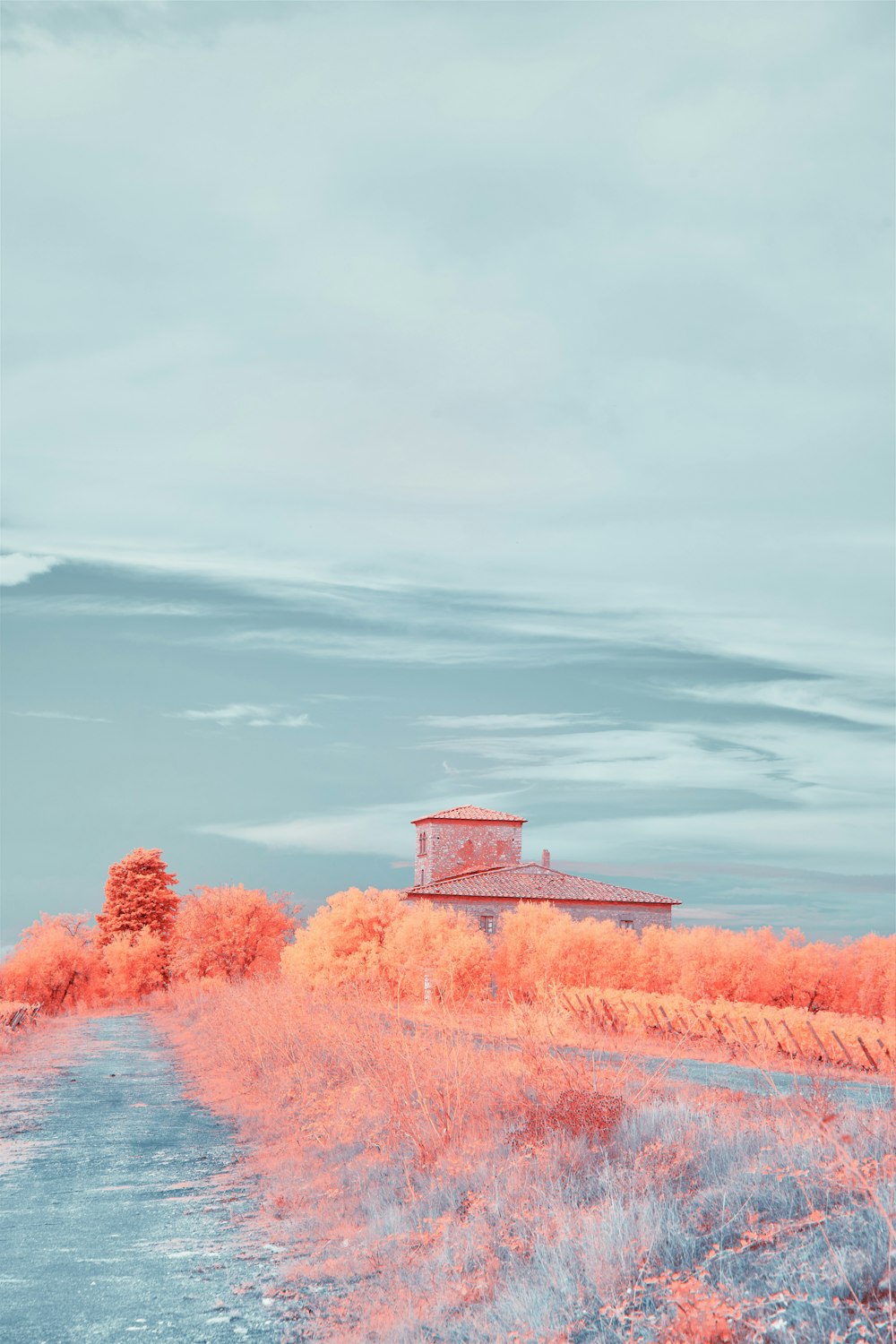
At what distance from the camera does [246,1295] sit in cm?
630

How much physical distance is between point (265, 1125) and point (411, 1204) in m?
5.10

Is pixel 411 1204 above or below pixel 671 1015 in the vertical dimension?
above

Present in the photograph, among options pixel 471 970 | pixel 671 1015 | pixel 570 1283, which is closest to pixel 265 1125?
pixel 570 1283

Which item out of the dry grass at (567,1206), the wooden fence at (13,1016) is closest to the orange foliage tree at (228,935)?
the wooden fence at (13,1016)

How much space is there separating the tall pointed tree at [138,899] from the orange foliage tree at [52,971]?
10.9ft

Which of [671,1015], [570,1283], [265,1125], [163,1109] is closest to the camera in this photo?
[570,1283]

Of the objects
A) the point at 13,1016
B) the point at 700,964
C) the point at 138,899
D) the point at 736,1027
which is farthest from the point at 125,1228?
the point at 138,899

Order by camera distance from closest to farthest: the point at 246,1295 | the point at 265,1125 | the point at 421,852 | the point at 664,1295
Answer: the point at 664,1295
the point at 246,1295
the point at 265,1125
the point at 421,852

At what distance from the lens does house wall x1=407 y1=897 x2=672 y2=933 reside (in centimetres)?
5334

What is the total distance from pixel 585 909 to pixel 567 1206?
163 ft

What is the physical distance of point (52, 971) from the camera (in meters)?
54.7

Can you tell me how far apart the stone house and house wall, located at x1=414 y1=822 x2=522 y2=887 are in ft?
0.17

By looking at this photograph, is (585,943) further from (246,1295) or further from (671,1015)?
(246,1295)

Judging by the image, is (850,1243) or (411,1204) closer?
(850,1243)
